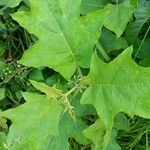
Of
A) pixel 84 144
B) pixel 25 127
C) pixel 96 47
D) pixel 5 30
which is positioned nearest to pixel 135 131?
pixel 84 144

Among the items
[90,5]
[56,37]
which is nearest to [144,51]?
[90,5]

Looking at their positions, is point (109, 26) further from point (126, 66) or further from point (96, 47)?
point (126, 66)

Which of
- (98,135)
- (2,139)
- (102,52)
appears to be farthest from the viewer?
(2,139)

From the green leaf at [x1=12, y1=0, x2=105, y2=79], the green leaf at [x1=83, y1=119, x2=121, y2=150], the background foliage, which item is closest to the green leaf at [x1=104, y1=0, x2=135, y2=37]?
the background foliage

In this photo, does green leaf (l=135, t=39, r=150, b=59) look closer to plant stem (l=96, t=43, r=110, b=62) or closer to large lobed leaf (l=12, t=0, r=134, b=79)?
plant stem (l=96, t=43, r=110, b=62)

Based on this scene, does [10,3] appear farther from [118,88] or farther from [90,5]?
[118,88]

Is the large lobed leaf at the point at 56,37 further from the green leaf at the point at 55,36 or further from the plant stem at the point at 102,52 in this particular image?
the plant stem at the point at 102,52
